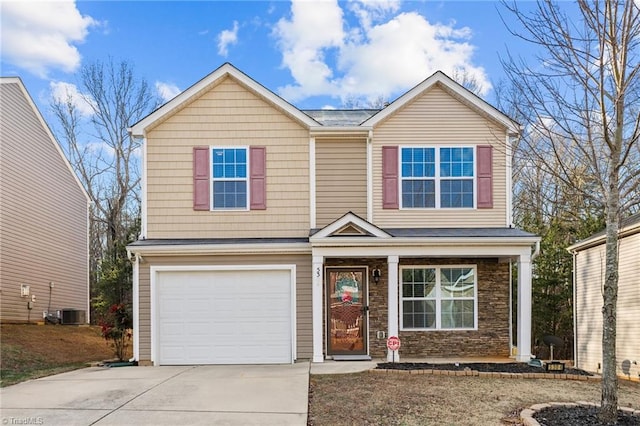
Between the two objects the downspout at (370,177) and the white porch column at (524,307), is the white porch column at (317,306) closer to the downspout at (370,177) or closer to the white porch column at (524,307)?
the downspout at (370,177)

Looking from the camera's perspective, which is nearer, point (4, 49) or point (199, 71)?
point (4, 49)

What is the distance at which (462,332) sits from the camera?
37.9ft

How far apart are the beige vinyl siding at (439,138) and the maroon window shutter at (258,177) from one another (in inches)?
97.1

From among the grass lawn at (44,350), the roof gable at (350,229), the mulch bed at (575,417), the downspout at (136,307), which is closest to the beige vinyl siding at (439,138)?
the roof gable at (350,229)

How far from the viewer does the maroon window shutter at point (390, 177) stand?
37.6 ft

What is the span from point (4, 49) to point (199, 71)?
6382mm

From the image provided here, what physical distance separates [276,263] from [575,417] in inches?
253

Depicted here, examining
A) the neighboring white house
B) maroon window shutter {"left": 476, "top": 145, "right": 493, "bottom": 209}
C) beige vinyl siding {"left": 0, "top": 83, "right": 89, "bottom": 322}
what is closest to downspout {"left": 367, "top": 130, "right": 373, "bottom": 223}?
maroon window shutter {"left": 476, "top": 145, "right": 493, "bottom": 209}

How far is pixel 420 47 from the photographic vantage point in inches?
594

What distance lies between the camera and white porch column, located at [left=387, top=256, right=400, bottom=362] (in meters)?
10.6

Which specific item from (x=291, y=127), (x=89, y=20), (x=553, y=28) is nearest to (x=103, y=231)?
(x=89, y=20)

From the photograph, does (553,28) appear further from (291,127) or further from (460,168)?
(291,127)

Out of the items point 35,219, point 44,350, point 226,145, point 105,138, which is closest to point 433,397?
point 226,145

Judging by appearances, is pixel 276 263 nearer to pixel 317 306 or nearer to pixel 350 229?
pixel 317 306
